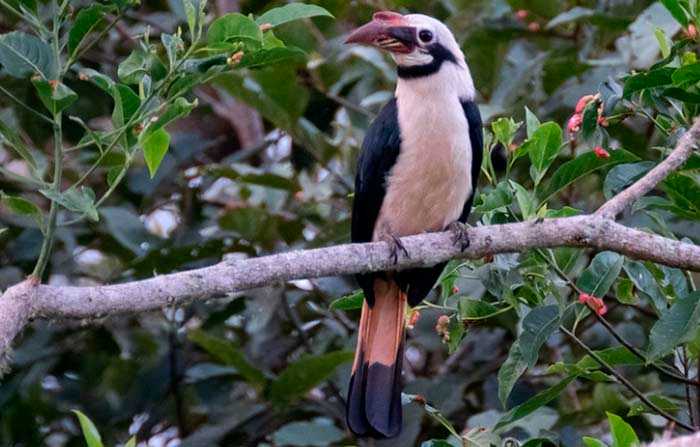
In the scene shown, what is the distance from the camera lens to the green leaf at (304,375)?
3799 millimetres

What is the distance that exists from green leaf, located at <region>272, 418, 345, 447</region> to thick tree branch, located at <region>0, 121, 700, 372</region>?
3.21 feet

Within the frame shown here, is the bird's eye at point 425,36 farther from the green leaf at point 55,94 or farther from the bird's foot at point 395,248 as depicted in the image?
the green leaf at point 55,94

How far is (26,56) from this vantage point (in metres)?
2.58

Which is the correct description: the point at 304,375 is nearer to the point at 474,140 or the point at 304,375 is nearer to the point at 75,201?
the point at 474,140

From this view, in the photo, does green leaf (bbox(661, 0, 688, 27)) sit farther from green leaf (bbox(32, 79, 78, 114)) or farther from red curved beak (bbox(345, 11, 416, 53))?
green leaf (bbox(32, 79, 78, 114))

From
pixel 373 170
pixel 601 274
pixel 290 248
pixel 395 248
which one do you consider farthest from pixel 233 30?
pixel 290 248

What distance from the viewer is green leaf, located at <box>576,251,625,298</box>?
2934mm

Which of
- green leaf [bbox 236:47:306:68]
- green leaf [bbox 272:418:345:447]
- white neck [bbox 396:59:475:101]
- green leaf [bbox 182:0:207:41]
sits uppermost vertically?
green leaf [bbox 182:0:207:41]

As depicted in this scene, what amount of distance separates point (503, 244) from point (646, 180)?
35 cm

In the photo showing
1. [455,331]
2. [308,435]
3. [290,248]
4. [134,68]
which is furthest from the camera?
[290,248]

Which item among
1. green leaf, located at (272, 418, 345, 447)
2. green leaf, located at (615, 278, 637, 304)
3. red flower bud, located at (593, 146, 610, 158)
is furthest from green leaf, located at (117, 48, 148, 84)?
green leaf, located at (272, 418, 345, 447)

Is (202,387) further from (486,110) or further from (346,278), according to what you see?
(486,110)

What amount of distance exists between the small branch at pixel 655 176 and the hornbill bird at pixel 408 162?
75 centimetres

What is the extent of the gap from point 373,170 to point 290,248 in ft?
2.46
